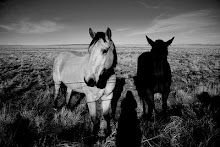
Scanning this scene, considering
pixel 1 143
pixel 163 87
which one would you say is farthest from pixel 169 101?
pixel 1 143

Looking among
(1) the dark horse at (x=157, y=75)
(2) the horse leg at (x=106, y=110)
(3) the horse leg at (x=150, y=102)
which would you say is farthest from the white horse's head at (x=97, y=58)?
(3) the horse leg at (x=150, y=102)

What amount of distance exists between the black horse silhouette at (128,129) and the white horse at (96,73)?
1.66ft

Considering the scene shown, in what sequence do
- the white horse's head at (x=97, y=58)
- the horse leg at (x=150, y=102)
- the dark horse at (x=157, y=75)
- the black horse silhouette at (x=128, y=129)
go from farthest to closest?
the horse leg at (x=150, y=102)
the dark horse at (x=157, y=75)
the black horse silhouette at (x=128, y=129)
the white horse's head at (x=97, y=58)

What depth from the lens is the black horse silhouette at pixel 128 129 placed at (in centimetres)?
296

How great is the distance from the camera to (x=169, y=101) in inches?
221

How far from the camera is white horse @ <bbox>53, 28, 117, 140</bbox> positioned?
2674 mm

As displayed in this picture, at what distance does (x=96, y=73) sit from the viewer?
269 cm

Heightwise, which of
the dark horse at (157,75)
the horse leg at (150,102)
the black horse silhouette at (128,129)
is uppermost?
the dark horse at (157,75)

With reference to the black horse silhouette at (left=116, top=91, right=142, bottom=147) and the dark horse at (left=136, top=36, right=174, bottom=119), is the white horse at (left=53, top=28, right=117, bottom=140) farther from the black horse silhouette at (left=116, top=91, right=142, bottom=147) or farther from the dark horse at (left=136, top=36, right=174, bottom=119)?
the dark horse at (left=136, top=36, right=174, bottom=119)

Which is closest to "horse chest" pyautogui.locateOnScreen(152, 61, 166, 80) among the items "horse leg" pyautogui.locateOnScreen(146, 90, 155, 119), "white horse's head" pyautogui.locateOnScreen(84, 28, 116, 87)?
"horse leg" pyautogui.locateOnScreen(146, 90, 155, 119)

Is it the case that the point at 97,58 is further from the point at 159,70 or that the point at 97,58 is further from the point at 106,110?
the point at 159,70

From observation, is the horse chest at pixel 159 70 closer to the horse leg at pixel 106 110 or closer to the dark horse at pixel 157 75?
the dark horse at pixel 157 75

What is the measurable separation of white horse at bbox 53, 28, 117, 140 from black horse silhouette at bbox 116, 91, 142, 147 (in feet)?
1.66

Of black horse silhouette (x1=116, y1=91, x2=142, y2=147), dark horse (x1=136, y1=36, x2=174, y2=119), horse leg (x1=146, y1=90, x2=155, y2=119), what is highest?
dark horse (x1=136, y1=36, x2=174, y2=119)
